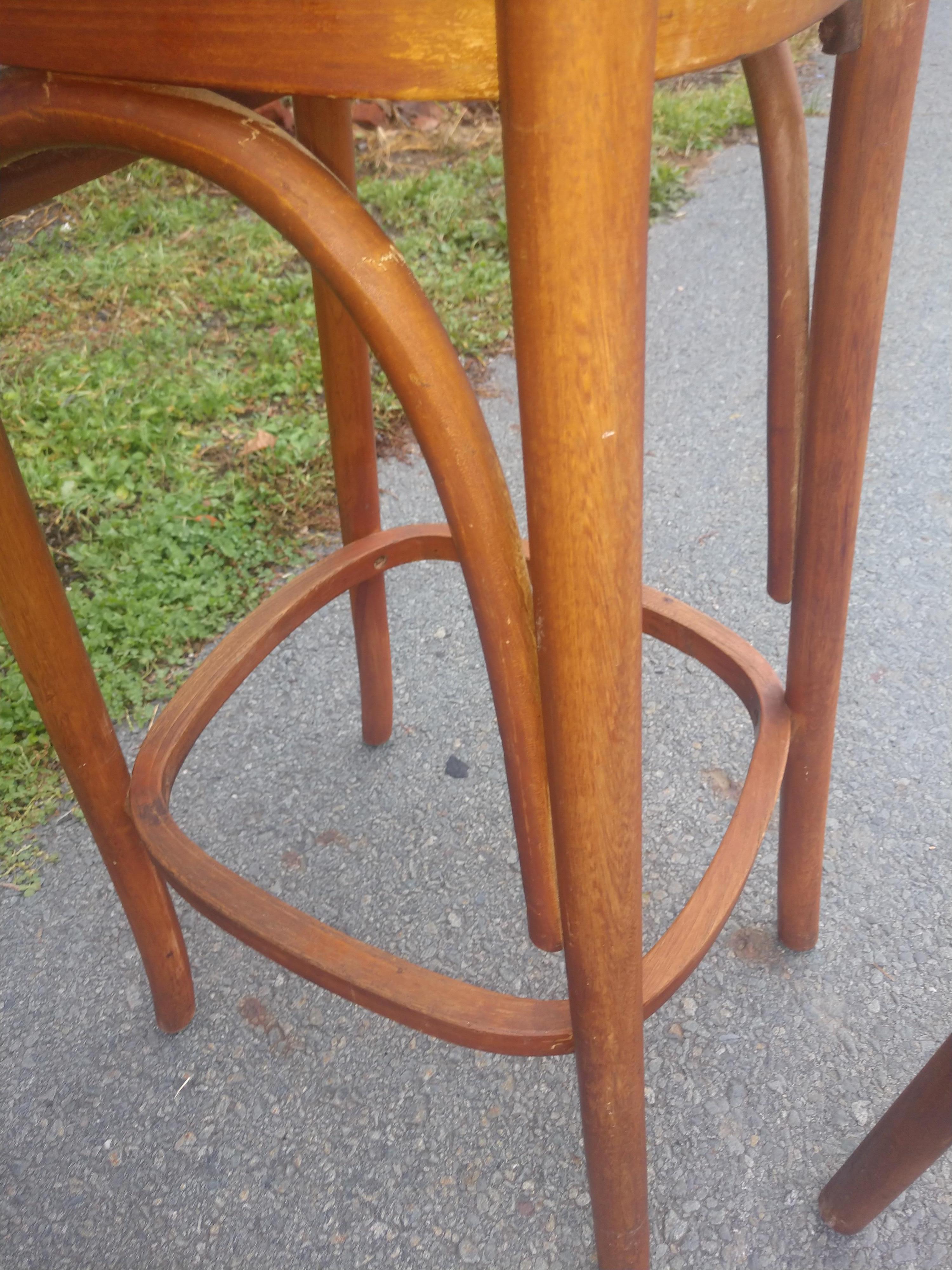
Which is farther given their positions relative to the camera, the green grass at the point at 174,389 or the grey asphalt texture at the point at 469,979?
the green grass at the point at 174,389

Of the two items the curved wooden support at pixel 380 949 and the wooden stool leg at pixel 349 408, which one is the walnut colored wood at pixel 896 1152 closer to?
the curved wooden support at pixel 380 949

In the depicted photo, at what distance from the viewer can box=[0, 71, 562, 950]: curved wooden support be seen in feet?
1.79

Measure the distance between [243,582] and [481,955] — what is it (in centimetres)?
85

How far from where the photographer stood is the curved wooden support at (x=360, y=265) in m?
0.55

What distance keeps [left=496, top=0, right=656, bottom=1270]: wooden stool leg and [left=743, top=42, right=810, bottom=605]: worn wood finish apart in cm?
41

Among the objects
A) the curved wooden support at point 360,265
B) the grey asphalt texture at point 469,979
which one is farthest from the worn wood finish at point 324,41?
the grey asphalt texture at point 469,979

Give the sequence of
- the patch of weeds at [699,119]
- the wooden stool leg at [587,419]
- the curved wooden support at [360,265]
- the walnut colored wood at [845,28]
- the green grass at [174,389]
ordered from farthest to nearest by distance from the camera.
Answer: the patch of weeds at [699,119]
the green grass at [174,389]
the walnut colored wood at [845,28]
the curved wooden support at [360,265]
the wooden stool leg at [587,419]

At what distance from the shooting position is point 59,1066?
1163 millimetres

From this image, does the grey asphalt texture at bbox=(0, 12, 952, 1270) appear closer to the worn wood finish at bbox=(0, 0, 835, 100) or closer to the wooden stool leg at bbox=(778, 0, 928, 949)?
the wooden stool leg at bbox=(778, 0, 928, 949)

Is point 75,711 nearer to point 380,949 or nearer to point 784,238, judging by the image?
point 380,949

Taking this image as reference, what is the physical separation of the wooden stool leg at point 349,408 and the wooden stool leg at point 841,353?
0.41m

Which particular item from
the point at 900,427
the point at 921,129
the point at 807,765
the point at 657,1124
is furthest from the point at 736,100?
the point at 657,1124

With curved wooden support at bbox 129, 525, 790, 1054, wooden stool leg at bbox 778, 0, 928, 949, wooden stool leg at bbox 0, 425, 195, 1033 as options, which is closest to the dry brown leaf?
curved wooden support at bbox 129, 525, 790, 1054

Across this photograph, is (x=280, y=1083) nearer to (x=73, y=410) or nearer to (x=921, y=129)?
(x=73, y=410)
